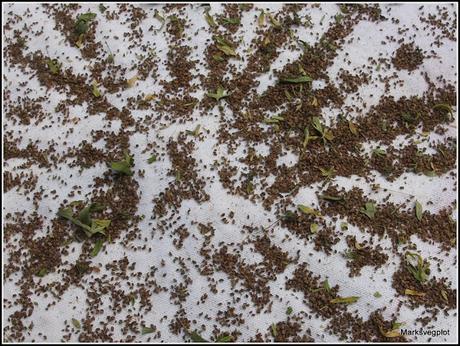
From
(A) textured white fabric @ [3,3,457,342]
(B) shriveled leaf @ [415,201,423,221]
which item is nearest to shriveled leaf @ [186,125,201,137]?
(A) textured white fabric @ [3,3,457,342]

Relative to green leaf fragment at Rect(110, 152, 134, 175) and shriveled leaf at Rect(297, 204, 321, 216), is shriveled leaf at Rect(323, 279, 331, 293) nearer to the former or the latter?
shriveled leaf at Rect(297, 204, 321, 216)

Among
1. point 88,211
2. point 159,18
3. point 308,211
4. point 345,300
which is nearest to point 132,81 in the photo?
point 159,18

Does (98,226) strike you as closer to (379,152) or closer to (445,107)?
(379,152)

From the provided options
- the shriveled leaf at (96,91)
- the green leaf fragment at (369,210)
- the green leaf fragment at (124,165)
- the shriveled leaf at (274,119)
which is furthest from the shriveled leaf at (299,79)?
the shriveled leaf at (96,91)

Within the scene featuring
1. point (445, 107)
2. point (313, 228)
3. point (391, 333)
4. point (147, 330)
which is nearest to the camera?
point (391, 333)

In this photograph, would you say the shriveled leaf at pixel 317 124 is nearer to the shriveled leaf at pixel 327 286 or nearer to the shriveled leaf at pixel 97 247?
the shriveled leaf at pixel 327 286

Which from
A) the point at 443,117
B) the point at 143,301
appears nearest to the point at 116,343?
the point at 143,301

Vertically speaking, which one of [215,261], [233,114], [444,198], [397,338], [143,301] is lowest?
[397,338]

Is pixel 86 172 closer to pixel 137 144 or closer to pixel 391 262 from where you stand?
pixel 137 144
